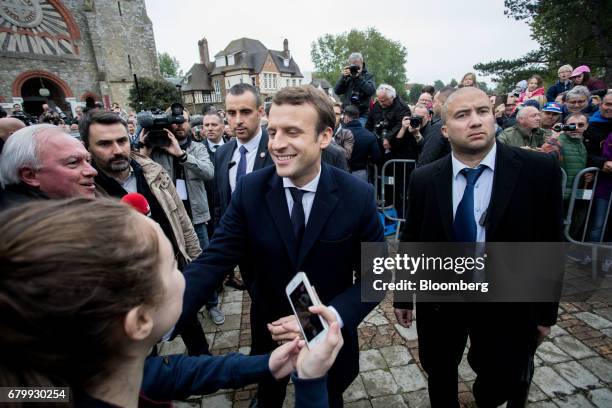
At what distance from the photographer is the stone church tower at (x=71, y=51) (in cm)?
2292

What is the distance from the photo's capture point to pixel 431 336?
2.29m

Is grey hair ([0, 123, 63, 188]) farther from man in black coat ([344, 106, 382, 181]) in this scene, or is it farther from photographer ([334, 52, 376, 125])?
photographer ([334, 52, 376, 125])

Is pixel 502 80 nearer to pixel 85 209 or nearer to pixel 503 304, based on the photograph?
pixel 503 304

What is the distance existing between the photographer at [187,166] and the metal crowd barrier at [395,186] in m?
3.14

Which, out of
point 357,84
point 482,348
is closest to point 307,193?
point 482,348

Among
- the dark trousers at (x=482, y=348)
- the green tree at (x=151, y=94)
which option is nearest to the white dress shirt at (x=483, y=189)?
the dark trousers at (x=482, y=348)

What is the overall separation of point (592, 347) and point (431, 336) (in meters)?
2.15

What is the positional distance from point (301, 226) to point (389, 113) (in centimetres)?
500

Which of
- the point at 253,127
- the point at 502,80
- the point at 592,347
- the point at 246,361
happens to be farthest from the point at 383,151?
the point at 502,80

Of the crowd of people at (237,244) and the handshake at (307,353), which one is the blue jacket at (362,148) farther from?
the handshake at (307,353)

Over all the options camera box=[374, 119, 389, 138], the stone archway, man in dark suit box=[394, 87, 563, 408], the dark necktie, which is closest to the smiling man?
the dark necktie

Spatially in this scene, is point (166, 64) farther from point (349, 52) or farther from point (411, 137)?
point (411, 137)

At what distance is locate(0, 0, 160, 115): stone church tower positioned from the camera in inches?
902

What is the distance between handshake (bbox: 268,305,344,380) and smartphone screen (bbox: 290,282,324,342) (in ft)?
0.19
